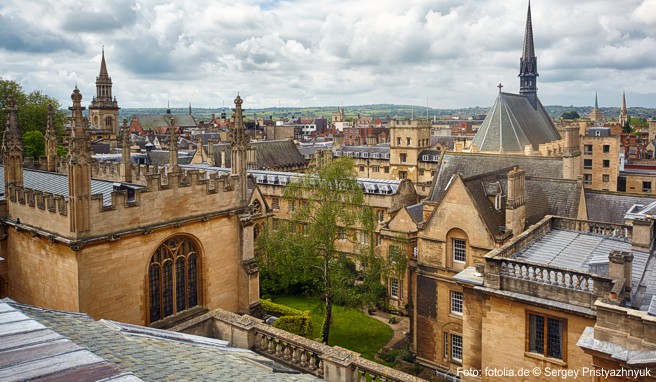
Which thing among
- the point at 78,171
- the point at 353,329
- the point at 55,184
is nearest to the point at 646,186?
the point at 353,329

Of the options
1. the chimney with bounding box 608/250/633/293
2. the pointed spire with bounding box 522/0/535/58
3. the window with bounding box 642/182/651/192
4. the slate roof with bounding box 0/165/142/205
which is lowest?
the window with bounding box 642/182/651/192

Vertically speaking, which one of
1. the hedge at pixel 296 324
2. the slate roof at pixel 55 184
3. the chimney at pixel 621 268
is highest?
the slate roof at pixel 55 184

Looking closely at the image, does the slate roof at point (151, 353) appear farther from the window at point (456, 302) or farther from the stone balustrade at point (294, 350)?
the window at point (456, 302)

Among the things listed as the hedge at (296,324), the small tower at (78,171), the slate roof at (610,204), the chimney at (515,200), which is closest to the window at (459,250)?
the chimney at (515,200)

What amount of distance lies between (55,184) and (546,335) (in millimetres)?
20968

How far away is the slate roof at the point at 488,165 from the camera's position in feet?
118

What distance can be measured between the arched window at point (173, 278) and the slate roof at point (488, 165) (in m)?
18.4

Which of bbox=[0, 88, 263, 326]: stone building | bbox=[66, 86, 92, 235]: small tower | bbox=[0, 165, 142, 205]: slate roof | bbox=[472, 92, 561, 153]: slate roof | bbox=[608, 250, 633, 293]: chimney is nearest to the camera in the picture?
bbox=[608, 250, 633, 293]: chimney

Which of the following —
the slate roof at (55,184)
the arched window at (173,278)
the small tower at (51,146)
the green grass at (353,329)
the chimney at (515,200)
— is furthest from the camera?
the green grass at (353,329)

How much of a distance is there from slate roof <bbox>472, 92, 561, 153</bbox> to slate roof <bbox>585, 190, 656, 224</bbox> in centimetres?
2258

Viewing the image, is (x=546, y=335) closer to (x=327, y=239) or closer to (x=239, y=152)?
(x=239, y=152)

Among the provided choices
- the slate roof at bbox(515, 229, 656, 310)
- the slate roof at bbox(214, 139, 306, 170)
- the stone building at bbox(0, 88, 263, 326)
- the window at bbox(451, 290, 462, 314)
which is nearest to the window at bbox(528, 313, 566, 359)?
the slate roof at bbox(515, 229, 656, 310)

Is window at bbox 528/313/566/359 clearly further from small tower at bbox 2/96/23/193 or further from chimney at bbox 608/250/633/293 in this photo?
small tower at bbox 2/96/23/193

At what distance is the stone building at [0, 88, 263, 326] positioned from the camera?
1794cm
